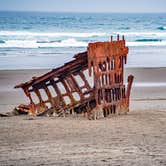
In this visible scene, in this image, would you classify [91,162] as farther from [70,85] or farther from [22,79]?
[22,79]

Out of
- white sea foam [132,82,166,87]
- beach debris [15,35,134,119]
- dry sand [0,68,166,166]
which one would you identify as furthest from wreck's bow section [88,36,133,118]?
white sea foam [132,82,166,87]

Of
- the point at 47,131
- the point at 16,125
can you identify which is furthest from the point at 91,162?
the point at 16,125

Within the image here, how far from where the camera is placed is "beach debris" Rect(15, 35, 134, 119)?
1157cm

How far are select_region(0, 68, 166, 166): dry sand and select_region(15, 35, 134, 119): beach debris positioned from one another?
337mm

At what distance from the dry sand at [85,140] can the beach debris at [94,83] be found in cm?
34

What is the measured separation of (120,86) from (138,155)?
4353 millimetres

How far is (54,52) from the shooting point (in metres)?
34.0

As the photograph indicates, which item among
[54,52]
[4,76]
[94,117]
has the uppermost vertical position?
[94,117]

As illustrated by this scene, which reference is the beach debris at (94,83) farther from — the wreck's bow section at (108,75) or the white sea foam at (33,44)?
the white sea foam at (33,44)

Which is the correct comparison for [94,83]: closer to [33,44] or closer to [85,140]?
[85,140]

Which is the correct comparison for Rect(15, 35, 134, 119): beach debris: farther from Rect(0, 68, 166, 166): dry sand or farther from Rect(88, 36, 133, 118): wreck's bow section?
Rect(0, 68, 166, 166): dry sand

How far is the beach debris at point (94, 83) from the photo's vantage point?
11.6 metres

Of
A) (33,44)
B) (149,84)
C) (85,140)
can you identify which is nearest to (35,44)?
(33,44)

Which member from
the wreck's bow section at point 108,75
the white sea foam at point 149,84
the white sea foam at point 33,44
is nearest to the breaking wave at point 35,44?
the white sea foam at point 33,44
